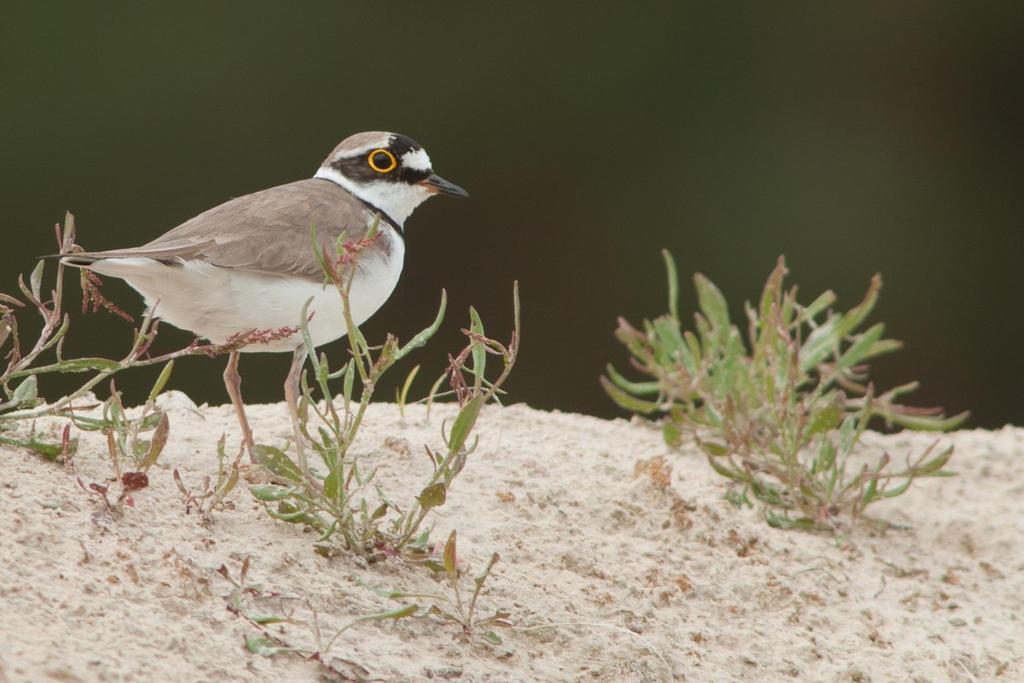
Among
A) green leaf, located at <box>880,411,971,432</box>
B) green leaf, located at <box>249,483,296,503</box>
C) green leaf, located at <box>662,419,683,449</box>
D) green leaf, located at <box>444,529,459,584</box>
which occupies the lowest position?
green leaf, located at <box>249,483,296,503</box>

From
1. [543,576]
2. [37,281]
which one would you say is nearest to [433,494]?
[543,576]

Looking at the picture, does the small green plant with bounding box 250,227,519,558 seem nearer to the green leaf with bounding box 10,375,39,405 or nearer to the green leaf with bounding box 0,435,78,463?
the green leaf with bounding box 0,435,78,463

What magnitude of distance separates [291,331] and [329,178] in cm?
184

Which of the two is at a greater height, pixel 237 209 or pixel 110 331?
pixel 237 209

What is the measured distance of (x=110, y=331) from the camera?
22.2 feet

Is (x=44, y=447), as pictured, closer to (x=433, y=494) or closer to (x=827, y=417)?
(x=433, y=494)

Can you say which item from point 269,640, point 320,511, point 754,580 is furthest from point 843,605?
point 269,640

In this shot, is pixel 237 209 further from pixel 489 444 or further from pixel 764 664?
pixel 764 664

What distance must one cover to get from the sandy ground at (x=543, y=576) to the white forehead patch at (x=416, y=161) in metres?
0.83

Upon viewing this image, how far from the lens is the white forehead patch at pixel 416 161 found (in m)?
3.99

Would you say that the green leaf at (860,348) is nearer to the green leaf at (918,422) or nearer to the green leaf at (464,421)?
the green leaf at (918,422)

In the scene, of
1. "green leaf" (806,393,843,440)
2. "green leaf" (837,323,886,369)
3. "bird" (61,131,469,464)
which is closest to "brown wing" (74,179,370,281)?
"bird" (61,131,469,464)

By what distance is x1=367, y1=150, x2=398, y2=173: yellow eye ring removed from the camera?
13.0ft

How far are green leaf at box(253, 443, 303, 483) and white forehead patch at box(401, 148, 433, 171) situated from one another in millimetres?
1699
